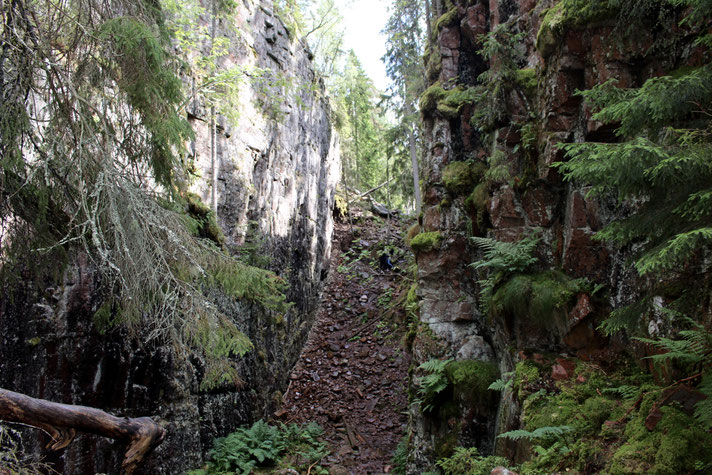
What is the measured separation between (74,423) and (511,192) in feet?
22.2

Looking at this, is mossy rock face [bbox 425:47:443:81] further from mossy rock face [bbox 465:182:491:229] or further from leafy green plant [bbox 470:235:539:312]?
leafy green plant [bbox 470:235:539:312]

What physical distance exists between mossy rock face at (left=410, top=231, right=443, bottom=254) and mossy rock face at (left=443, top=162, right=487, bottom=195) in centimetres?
101

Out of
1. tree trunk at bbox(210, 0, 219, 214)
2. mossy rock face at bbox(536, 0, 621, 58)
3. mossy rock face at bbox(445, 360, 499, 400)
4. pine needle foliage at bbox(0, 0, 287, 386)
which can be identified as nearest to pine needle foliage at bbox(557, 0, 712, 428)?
mossy rock face at bbox(536, 0, 621, 58)

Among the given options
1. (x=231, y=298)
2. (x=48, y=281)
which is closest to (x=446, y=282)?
(x=231, y=298)

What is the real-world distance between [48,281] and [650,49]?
8.75 meters

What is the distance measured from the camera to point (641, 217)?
3559mm

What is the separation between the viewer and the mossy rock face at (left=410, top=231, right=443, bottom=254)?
8836mm

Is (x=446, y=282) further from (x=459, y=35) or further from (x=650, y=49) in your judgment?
(x=459, y=35)

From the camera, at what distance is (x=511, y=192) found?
7262mm

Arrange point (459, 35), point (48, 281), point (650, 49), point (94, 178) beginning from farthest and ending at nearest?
point (459, 35) < point (48, 281) < point (650, 49) < point (94, 178)

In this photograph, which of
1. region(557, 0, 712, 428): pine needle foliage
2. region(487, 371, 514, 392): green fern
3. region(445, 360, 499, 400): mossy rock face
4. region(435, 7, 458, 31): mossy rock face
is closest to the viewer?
region(557, 0, 712, 428): pine needle foliage

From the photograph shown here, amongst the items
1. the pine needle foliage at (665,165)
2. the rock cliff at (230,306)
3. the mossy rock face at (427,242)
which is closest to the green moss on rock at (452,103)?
the mossy rock face at (427,242)

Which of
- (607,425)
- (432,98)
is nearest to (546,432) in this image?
(607,425)

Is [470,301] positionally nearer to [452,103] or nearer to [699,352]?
[452,103]
